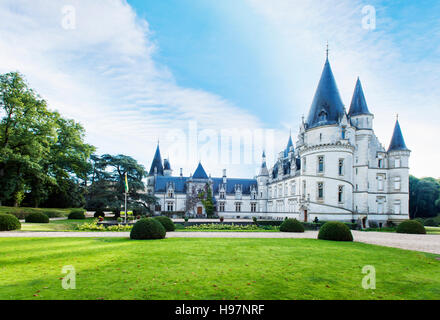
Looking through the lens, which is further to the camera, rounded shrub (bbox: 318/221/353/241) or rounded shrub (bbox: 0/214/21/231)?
rounded shrub (bbox: 0/214/21/231)

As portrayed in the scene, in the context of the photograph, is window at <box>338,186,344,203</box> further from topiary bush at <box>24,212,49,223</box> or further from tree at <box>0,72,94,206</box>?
tree at <box>0,72,94,206</box>

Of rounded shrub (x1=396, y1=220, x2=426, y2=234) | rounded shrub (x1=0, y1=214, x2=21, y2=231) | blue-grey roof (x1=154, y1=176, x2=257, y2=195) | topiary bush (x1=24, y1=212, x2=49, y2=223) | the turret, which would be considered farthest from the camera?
blue-grey roof (x1=154, y1=176, x2=257, y2=195)

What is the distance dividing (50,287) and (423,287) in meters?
9.78

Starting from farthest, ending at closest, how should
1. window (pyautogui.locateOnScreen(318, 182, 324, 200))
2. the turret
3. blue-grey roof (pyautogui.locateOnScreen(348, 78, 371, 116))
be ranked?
blue-grey roof (pyautogui.locateOnScreen(348, 78, 371, 116))
the turret
window (pyautogui.locateOnScreen(318, 182, 324, 200))

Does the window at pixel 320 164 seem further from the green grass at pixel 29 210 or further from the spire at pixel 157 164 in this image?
the spire at pixel 157 164

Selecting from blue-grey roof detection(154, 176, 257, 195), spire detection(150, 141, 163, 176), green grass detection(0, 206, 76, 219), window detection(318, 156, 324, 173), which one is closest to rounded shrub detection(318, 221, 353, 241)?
window detection(318, 156, 324, 173)

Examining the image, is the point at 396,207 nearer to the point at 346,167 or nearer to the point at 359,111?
the point at 346,167

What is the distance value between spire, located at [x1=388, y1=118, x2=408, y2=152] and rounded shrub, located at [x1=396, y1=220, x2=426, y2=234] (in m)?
14.1

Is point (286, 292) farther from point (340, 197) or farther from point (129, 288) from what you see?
point (340, 197)

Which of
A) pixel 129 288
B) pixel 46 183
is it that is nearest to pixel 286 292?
pixel 129 288

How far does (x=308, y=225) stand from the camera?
2959 cm

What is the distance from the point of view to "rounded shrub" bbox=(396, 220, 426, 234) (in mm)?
26109

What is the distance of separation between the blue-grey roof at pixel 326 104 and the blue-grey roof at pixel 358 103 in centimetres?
301

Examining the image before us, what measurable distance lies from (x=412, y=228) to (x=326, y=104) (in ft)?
58.7
